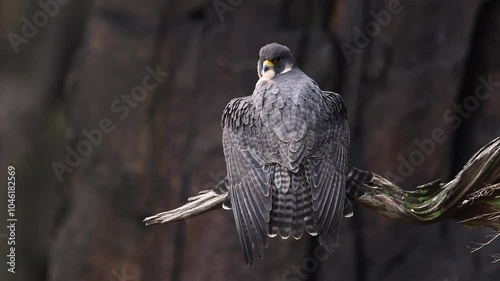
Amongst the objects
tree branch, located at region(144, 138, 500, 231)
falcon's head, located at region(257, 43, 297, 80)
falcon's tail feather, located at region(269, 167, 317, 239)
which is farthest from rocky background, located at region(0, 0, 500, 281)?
falcon's tail feather, located at region(269, 167, 317, 239)

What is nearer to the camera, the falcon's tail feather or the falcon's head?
the falcon's tail feather

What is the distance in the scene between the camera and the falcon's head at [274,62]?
13.3ft

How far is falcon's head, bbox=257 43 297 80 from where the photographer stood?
13.3 feet

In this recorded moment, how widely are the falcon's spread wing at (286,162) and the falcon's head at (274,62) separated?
18cm

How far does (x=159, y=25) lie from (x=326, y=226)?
2.19 meters

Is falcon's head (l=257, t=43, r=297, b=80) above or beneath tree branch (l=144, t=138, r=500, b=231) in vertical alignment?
above

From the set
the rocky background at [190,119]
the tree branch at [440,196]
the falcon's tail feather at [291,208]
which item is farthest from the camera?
the rocky background at [190,119]

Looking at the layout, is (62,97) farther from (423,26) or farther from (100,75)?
(423,26)

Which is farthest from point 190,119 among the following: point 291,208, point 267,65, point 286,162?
point 291,208

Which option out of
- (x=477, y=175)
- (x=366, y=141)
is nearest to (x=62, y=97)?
(x=366, y=141)

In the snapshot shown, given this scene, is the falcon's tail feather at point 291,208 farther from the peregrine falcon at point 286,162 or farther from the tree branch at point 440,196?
the tree branch at point 440,196

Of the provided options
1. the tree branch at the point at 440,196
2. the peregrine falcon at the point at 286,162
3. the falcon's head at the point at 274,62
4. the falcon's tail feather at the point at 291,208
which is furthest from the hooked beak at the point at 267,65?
the falcon's tail feather at the point at 291,208

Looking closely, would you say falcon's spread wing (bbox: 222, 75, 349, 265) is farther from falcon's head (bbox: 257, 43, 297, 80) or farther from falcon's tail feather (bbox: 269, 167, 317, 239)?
falcon's head (bbox: 257, 43, 297, 80)

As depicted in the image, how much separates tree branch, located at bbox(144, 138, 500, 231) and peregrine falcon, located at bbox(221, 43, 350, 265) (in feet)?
0.50
